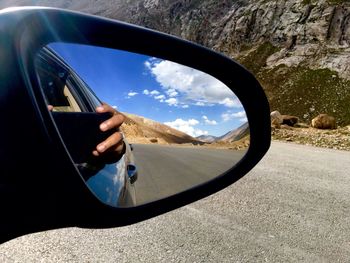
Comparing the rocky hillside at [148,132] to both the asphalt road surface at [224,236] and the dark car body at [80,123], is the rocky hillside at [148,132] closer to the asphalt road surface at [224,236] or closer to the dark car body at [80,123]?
the dark car body at [80,123]

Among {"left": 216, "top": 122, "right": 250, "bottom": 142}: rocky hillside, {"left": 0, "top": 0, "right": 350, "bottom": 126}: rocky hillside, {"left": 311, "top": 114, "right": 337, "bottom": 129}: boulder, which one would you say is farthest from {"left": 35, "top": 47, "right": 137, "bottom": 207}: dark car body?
{"left": 0, "top": 0, "right": 350, "bottom": 126}: rocky hillside

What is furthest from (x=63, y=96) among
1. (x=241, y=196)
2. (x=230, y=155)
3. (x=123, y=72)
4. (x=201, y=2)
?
(x=201, y=2)

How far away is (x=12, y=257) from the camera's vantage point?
377 cm

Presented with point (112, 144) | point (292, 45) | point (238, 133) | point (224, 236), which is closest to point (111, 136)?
point (112, 144)

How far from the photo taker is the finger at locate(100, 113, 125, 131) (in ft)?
3.99

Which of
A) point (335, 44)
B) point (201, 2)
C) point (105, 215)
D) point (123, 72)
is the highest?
point (201, 2)

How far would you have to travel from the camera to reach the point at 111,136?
4.04 ft

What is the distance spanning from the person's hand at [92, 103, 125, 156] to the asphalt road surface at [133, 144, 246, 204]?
6.0 inches

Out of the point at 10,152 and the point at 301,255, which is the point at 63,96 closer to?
the point at 10,152

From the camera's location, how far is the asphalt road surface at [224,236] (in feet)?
13.1

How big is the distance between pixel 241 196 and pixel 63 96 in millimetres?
5406

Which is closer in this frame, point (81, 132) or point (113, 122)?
point (81, 132)

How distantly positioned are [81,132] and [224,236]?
3.68 m

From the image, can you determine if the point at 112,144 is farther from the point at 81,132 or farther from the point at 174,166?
the point at 174,166
